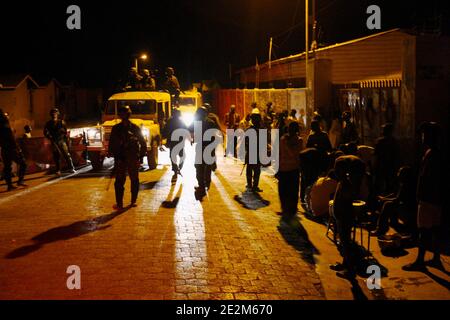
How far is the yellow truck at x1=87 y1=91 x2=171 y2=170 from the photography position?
52.4ft

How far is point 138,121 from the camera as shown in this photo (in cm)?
1656

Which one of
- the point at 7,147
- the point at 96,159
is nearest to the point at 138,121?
the point at 96,159

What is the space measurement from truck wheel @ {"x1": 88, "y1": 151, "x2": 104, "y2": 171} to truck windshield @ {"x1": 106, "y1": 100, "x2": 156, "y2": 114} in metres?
2.26

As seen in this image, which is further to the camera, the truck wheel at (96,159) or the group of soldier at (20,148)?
the truck wheel at (96,159)

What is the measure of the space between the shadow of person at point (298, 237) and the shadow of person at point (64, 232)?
2941 millimetres

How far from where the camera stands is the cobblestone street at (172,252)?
243 inches

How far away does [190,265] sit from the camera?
22.9ft

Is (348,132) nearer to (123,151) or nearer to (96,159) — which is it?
(123,151)

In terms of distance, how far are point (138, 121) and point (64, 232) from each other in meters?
8.19

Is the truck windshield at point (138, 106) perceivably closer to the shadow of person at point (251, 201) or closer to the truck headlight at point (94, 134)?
the truck headlight at point (94, 134)

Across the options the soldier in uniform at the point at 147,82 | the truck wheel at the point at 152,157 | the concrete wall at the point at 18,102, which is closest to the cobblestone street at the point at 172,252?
the truck wheel at the point at 152,157

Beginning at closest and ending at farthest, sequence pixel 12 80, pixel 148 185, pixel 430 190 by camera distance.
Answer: pixel 430 190, pixel 148 185, pixel 12 80
